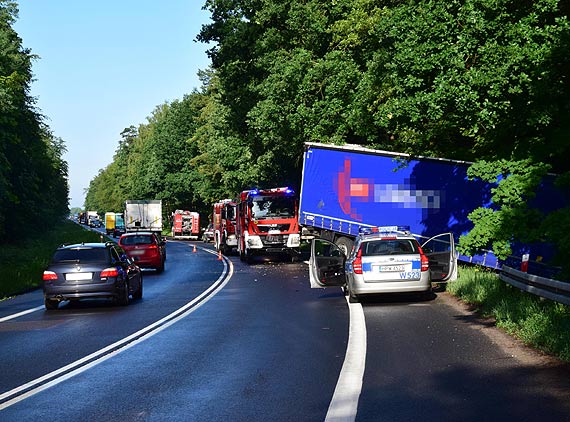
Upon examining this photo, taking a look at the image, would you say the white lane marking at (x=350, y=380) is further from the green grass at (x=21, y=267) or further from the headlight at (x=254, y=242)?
the headlight at (x=254, y=242)

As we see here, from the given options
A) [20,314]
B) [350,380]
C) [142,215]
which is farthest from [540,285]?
[142,215]

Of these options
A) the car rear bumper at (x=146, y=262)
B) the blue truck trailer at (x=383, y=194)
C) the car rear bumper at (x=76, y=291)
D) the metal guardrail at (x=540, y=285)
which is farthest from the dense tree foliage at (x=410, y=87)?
the car rear bumper at (x=76, y=291)

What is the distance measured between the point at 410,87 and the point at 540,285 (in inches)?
382

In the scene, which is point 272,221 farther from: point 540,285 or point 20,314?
point 540,285

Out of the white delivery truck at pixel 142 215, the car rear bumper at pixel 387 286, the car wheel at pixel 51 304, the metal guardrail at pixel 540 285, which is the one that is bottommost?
the car wheel at pixel 51 304

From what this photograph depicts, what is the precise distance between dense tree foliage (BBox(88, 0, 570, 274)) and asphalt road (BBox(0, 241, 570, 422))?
5465mm

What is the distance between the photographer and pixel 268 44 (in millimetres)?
41469

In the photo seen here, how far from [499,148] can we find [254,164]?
27439mm

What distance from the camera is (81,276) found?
19.2 m

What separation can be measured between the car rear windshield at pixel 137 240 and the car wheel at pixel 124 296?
1441 cm

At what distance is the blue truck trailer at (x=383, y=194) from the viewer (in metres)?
25.8

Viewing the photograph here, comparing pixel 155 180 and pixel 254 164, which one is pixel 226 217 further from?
pixel 155 180

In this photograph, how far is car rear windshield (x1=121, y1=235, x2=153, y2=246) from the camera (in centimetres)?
3462

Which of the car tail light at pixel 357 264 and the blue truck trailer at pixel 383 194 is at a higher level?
the blue truck trailer at pixel 383 194
